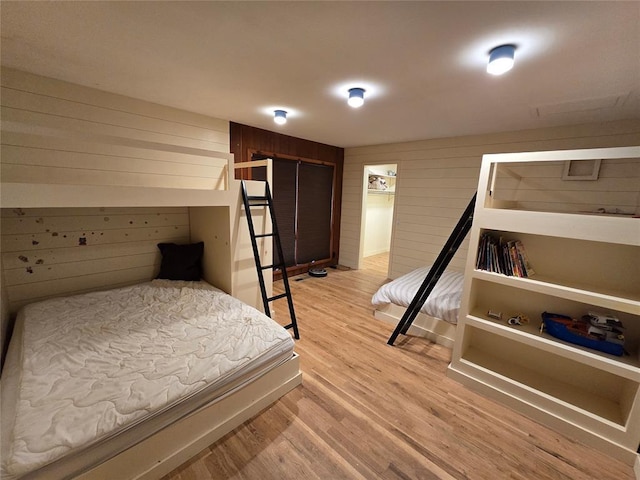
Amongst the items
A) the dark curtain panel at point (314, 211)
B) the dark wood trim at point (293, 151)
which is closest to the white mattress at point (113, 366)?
the dark wood trim at point (293, 151)

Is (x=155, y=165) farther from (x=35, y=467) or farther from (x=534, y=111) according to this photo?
(x=534, y=111)

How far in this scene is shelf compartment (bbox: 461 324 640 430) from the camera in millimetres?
1696

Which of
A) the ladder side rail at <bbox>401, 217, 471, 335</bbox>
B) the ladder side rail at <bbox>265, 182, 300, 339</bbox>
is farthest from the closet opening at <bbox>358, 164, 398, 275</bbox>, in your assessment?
the ladder side rail at <bbox>265, 182, 300, 339</bbox>

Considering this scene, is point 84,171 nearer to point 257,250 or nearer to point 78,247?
point 78,247

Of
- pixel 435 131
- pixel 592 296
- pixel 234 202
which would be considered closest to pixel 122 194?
pixel 234 202

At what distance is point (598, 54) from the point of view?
5.03 ft

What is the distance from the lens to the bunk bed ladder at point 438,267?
2.25 metres

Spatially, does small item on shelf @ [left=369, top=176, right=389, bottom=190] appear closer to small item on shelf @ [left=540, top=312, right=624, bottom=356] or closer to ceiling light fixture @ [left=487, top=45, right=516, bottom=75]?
ceiling light fixture @ [left=487, top=45, right=516, bottom=75]

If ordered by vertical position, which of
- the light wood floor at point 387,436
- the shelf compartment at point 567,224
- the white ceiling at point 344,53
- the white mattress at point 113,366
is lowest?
the light wood floor at point 387,436

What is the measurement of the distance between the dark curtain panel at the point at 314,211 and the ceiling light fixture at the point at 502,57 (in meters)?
3.15

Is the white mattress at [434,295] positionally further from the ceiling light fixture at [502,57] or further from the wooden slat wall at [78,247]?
the wooden slat wall at [78,247]

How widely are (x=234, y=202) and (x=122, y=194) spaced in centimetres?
88

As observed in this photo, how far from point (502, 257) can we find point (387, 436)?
1532 mm

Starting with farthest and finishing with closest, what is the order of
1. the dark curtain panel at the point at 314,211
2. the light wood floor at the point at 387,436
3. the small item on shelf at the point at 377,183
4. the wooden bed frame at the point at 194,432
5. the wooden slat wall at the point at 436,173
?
the small item on shelf at the point at 377,183
the dark curtain panel at the point at 314,211
the wooden slat wall at the point at 436,173
the light wood floor at the point at 387,436
the wooden bed frame at the point at 194,432
